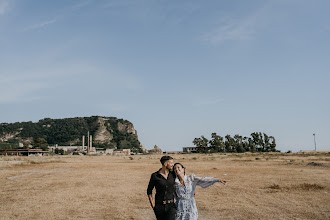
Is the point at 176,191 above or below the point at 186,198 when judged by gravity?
above

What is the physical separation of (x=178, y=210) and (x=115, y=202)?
7741 millimetres

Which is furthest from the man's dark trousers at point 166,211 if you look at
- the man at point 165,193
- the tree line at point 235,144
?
the tree line at point 235,144

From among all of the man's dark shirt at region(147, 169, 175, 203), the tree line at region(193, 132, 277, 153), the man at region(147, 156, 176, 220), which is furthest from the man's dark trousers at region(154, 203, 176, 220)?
the tree line at region(193, 132, 277, 153)

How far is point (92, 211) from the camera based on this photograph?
995 cm

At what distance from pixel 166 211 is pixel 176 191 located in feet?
1.30

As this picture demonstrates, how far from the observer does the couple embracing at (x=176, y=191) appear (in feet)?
15.0

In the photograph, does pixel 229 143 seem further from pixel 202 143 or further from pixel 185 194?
pixel 185 194

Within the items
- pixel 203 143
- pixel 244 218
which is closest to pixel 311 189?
pixel 244 218

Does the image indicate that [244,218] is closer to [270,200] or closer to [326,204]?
[270,200]

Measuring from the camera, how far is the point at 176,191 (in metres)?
4.65

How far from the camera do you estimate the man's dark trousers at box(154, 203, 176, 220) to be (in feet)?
15.3

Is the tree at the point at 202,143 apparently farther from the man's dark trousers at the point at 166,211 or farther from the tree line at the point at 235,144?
the man's dark trousers at the point at 166,211

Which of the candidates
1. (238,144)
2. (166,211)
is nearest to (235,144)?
(238,144)

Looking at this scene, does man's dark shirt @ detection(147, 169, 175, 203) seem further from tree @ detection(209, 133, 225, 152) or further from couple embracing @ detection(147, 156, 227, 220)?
tree @ detection(209, 133, 225, 152)
